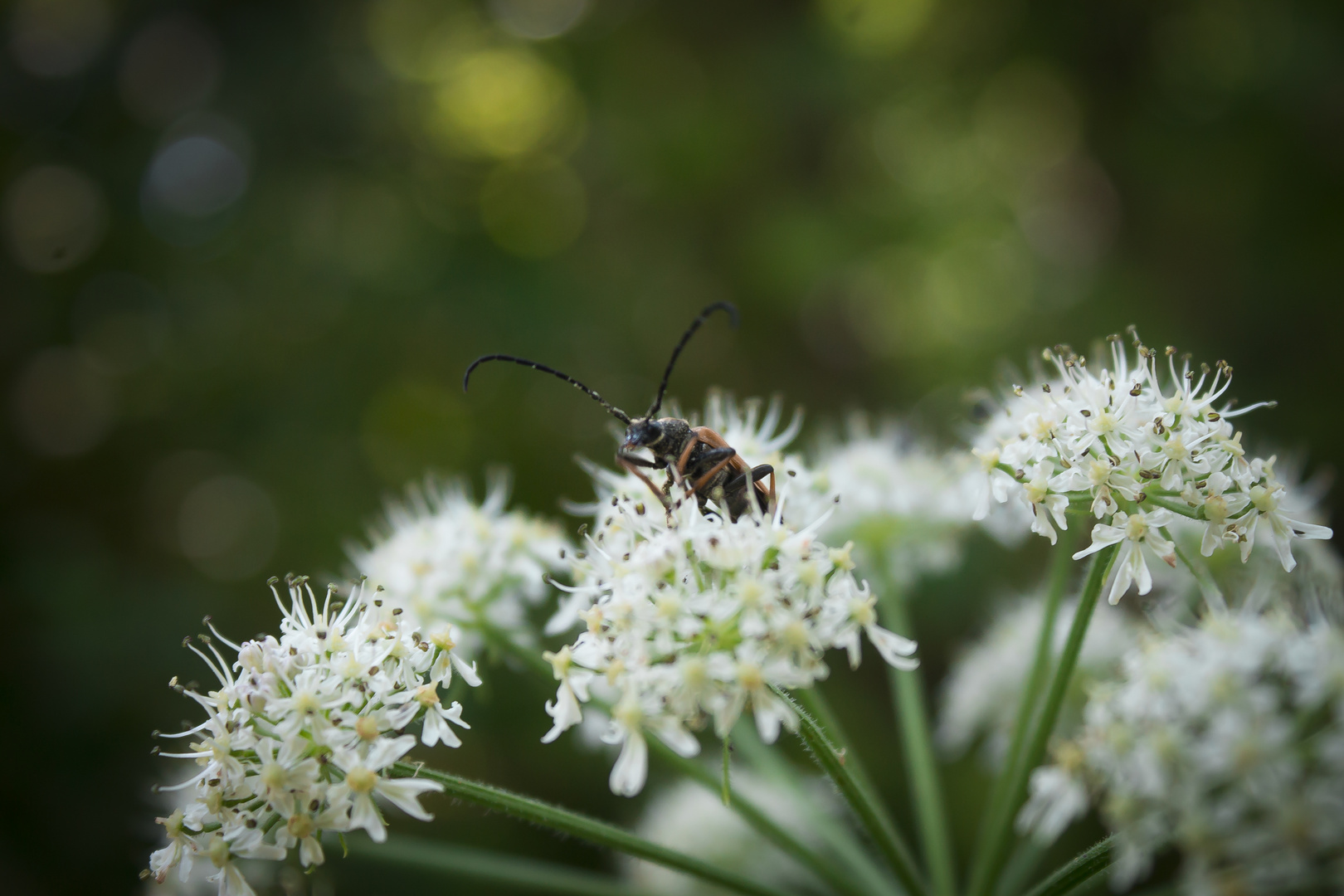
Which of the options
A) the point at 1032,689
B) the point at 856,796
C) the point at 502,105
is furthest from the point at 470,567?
the point at 502,105

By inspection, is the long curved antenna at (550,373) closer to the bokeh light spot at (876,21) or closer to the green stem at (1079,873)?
the green stem at (1079,873)

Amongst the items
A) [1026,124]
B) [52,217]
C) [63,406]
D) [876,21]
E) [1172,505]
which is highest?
[1026,124]

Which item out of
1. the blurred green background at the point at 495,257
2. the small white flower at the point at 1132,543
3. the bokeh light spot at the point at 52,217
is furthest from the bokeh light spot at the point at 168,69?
the small white flower at the point at 1132,543

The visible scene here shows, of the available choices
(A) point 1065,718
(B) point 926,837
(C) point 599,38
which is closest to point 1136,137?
(C) point 599,38

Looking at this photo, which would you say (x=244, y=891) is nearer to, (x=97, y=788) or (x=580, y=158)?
(x=97, y=788)

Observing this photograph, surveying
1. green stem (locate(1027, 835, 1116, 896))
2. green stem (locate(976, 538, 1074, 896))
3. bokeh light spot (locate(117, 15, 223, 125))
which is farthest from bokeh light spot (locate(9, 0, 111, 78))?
green stem (locate(1027, 835, 1116, 896))

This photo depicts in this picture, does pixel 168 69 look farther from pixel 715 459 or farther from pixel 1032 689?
pixel 1032 689

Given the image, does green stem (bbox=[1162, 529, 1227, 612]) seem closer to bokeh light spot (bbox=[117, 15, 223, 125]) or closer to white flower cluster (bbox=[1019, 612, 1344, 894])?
white flower cluster (bbox=[1019, 612, 1344, 894])
